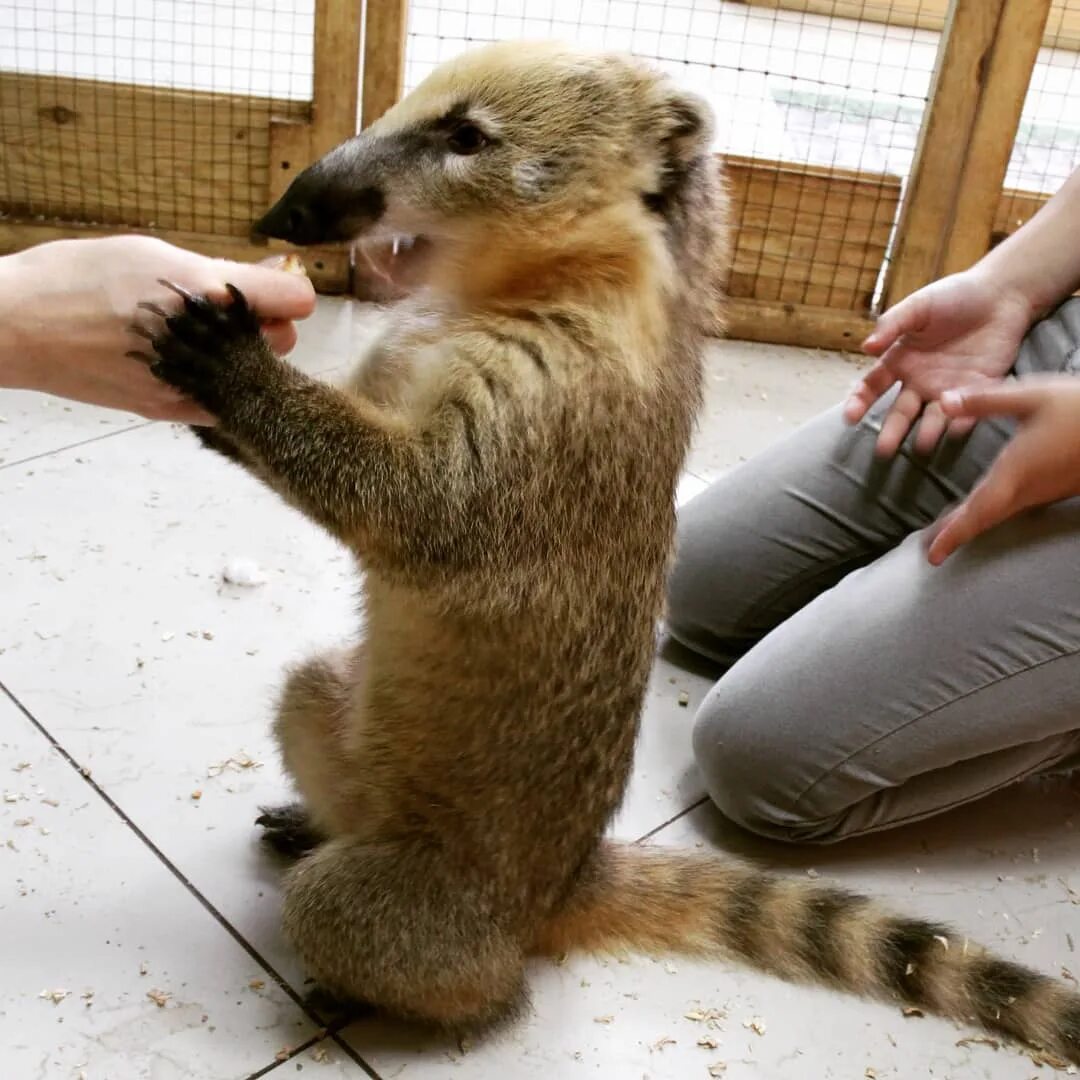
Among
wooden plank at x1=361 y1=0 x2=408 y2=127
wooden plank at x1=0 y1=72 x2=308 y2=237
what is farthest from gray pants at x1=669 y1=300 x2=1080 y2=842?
wooden plank at x1=0 y1=72 x2=308 y2=237

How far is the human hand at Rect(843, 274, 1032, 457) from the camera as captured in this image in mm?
1985

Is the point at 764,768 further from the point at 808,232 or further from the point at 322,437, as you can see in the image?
the point at 808,232

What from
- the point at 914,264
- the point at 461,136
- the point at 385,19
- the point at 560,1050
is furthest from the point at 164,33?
the point at 560,1050

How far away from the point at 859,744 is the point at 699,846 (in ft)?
0.92

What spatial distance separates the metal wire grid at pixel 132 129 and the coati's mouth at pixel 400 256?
167 centimetres

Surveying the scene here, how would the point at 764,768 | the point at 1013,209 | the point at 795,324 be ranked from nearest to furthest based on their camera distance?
the point at 764,768 → the point at 1013,209 → the point at 795,324

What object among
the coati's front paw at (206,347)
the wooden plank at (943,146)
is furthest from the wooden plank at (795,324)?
the coati's front paw at (206,347)

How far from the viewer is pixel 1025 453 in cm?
167

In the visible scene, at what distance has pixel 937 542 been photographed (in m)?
1.77

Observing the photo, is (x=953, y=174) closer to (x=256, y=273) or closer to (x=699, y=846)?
(x=699, y=846)

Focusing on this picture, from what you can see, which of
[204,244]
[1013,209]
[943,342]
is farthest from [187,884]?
[1013,209]

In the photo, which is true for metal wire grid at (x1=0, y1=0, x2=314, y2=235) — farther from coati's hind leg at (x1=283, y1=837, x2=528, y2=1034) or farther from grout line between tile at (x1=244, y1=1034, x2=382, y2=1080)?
grout line between tile at (x1=244, y1=1034, x2=382, y2=1080)

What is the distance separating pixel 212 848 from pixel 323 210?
878 millimetres

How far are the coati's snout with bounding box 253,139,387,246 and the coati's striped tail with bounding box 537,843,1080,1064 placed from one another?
0.87 metres
